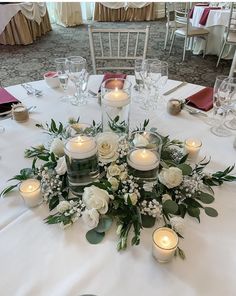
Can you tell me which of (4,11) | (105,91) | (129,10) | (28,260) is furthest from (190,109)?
(129,10)

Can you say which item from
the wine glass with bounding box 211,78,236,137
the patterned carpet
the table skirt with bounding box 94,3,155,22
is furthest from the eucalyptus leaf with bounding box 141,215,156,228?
the table skirt with bounding box 94,3,155,22

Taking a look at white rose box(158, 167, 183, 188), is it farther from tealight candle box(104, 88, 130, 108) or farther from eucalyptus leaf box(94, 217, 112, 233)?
tealight candle box(104, 88, 130, 108)

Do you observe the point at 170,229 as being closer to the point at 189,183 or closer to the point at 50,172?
the point at 189,183

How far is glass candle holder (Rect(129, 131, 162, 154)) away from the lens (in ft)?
2.38

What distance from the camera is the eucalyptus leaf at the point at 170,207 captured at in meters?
0.68

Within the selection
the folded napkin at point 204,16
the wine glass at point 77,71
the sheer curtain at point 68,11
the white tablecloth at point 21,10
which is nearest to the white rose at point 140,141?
the wine glass at point 77,71

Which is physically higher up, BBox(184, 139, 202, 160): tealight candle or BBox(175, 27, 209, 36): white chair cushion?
BBox(184, 139, 202, 160): tealight candle

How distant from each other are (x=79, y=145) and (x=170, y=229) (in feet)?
0.99

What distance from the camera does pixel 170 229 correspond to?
2.05 feet

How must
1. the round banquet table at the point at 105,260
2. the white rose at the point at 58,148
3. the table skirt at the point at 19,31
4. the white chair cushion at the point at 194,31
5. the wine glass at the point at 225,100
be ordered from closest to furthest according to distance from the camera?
the round banquet table at the point at 105,260 < the white rose at the point at 58,148 < the wine glass at the point at 225,100 < the white chair cushion at the point at 194,31 < the table skirt at the point at 19,31

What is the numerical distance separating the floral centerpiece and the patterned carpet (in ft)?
9.04

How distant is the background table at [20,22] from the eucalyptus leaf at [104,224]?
170 inches

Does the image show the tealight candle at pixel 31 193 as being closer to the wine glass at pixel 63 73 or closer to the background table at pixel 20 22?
the wine glass at pixel 63 73

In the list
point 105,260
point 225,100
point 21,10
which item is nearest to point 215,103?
point 225,100
